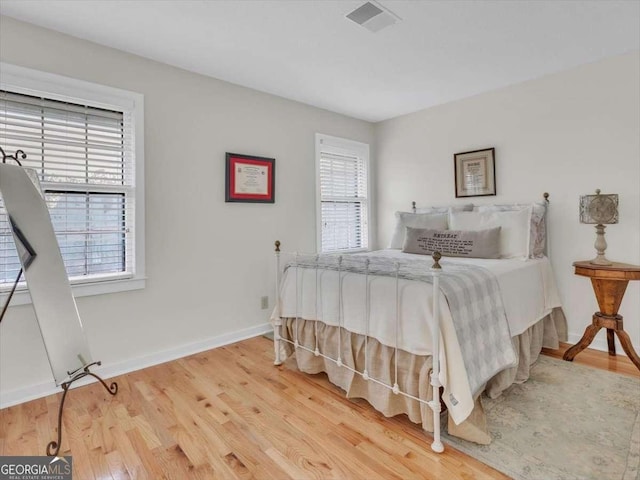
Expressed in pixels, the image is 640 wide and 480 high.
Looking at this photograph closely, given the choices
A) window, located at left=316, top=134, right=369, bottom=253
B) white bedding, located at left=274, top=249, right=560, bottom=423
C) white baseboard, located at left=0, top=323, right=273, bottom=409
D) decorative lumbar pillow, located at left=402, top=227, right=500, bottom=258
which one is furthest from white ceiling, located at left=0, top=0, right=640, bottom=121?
white baseboard, located at left=0, top=323, right=273, bottom=409

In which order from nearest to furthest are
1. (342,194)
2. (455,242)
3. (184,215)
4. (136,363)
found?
(136,363), (184,215), (455,242), (342,194)

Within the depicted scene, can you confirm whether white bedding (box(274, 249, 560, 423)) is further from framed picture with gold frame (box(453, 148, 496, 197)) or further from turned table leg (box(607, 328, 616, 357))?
framed picture with gold frame (box(453, 148, 496, 197))

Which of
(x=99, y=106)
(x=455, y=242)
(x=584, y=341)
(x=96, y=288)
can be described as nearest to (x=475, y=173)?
(x=455, y=242)

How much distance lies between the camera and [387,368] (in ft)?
6.09

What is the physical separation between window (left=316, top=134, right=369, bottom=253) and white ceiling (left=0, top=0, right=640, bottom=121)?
0.89m

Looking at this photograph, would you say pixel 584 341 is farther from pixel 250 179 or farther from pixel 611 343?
pixel 250 179

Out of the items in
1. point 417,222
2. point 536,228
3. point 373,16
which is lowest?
point 536,228

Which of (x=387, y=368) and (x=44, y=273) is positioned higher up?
(x=44, y=273)

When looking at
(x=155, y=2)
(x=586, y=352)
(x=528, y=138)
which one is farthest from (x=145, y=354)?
(x=528, y=138)

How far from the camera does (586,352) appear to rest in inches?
107

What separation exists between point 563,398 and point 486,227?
140 cm

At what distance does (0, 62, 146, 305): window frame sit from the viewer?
6.82 feet

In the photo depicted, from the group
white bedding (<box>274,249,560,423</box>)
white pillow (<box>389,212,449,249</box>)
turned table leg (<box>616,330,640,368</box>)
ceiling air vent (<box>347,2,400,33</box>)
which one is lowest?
turned table leg (<box>616,330,640,368</box>)

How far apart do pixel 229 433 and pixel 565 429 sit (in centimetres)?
170
